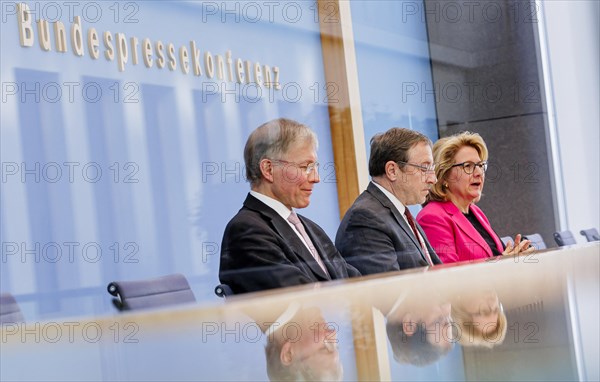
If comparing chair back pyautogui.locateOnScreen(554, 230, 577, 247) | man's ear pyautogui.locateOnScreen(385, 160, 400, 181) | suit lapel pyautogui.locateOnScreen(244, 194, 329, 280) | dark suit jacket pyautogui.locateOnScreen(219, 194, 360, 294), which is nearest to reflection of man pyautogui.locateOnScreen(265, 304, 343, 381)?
dark suit jacket pyautogui.locateOnScreen(219, 194, 360, 294)

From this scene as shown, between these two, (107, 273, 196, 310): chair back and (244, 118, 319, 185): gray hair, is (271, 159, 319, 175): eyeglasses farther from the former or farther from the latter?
(107, 273, 196, 310): chair back

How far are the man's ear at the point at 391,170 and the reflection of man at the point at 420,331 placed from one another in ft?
5.81

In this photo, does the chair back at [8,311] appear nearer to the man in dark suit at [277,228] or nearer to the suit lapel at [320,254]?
the man in dark suit at [277,228]

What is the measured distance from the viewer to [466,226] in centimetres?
359

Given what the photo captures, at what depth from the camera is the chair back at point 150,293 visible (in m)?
2.44

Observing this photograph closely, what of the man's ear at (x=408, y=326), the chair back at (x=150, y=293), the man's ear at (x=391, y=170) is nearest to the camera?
the man's ear at (x=408, y=326)

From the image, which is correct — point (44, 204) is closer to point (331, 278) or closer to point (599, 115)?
point (331, 278)

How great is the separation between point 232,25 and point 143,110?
0.99 meters

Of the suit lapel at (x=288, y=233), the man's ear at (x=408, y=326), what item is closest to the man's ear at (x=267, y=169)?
the suit lapel at (x=288, y=233)

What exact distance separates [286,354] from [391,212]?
7.45 feet

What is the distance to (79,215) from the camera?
4020mm

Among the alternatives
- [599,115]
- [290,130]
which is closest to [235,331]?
[290,130]

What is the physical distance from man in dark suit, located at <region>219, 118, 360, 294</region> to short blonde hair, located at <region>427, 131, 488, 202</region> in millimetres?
836

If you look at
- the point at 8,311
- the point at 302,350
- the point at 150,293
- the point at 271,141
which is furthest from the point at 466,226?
the point at 302,350
